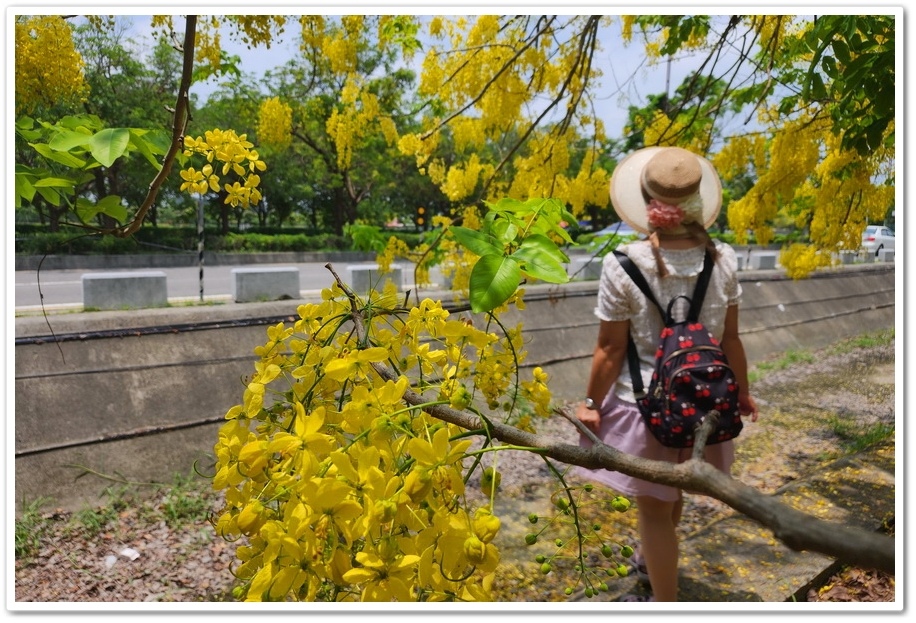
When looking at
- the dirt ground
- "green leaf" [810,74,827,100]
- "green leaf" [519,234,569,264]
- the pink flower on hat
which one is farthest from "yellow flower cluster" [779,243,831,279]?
"green leaf" [519,234,569,264]

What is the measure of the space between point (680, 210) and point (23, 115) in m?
1.39

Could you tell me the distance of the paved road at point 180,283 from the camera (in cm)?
198

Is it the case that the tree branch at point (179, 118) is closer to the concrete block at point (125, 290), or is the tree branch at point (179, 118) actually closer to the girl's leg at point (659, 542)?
the girl's leg at point (659, 542)

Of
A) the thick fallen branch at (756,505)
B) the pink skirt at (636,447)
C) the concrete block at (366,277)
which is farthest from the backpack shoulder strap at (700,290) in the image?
the concrete block at (366,277)

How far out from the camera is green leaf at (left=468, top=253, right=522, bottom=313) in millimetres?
651

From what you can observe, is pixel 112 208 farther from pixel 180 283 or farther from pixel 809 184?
pixel 809 184

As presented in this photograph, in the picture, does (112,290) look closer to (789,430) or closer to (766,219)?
(766,219)

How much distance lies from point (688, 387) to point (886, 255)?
1.70m

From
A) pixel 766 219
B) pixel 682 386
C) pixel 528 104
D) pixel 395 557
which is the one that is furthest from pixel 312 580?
pixel 766 219

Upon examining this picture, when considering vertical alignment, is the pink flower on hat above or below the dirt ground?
above

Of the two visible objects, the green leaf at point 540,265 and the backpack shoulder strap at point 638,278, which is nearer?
the green leaf at point 540,265

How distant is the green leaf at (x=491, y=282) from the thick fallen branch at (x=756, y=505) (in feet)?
0.56

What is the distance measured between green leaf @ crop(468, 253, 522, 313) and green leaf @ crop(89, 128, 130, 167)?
537mm

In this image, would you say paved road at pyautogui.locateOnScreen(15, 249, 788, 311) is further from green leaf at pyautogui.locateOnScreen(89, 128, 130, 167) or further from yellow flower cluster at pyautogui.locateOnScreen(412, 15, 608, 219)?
green leaf at pyautogui.locateOnScreen(89, 128, 130, 167)
